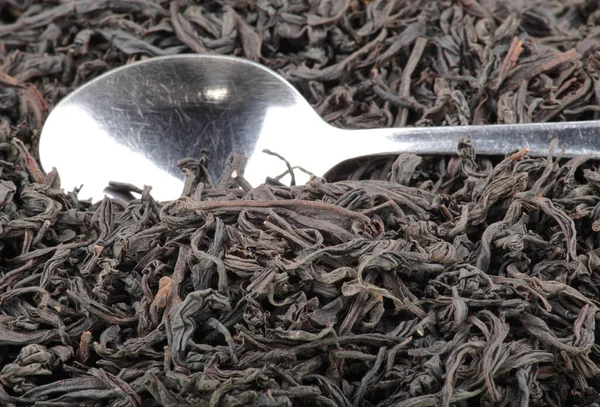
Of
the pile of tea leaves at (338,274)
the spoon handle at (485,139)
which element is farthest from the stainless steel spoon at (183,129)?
the pile of tea leaves at (338,274)

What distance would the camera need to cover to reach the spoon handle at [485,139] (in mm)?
3047

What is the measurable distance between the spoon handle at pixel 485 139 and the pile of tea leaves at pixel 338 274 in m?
0.06

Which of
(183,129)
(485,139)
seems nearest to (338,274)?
(485,139)

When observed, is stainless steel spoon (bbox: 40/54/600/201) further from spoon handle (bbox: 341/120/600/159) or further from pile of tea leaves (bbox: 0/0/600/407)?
pile of tea leaves (bbox: 0/0/600/407)

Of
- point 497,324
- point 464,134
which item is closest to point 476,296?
point 497,324

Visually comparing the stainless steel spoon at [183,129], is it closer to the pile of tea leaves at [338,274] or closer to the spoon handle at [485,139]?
the spoon handle at [485,139]

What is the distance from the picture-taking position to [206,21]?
13.0 ft

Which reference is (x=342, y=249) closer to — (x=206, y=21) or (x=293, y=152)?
(x=293, y=152)

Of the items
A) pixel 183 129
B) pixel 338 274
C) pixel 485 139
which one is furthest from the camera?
pixel 183 129

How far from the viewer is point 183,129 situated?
3529mm

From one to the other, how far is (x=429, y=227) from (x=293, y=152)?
963mm

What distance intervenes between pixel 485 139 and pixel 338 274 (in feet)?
3.77

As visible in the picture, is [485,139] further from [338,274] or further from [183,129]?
[183,129]

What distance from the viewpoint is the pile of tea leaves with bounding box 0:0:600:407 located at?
235cm
